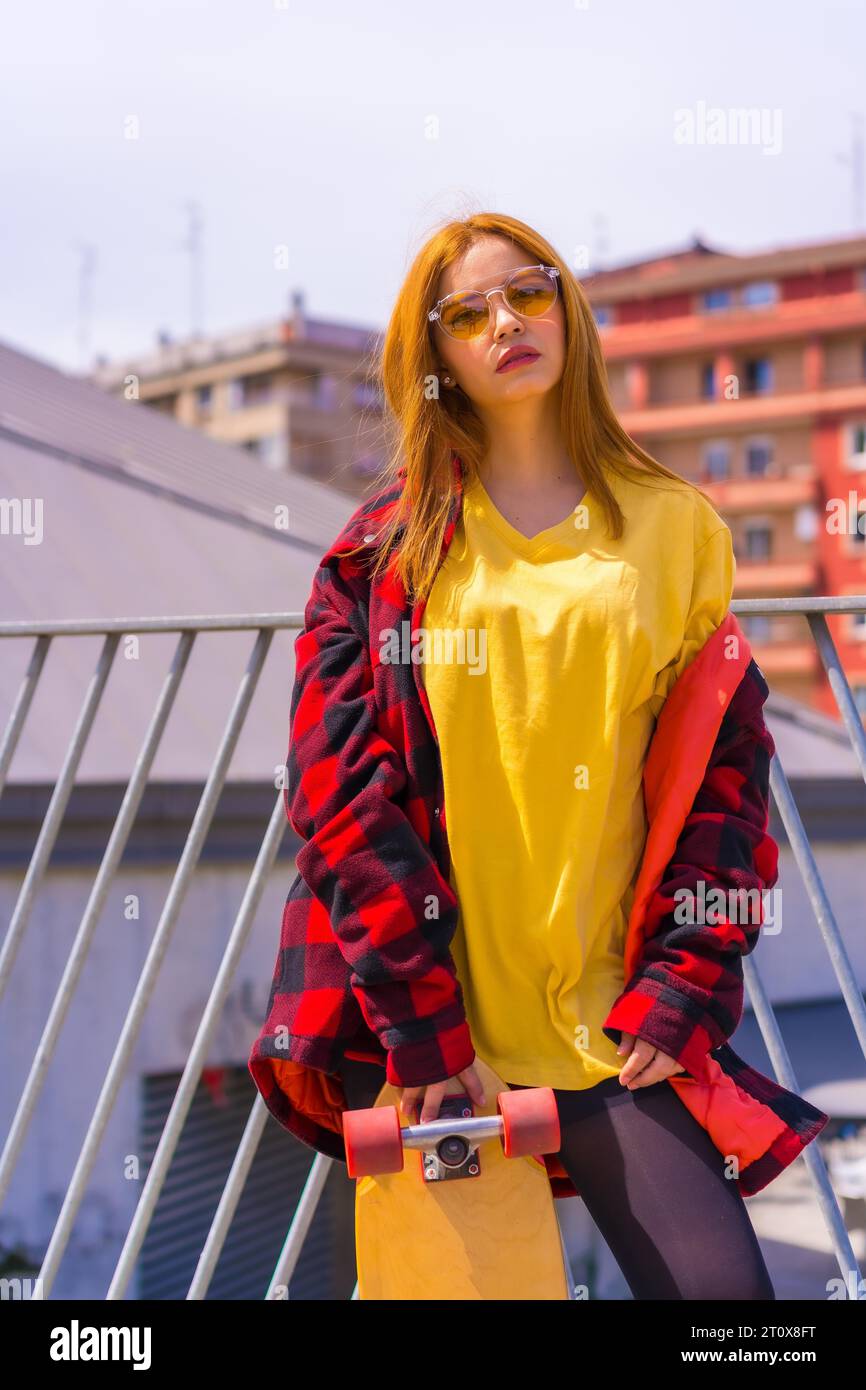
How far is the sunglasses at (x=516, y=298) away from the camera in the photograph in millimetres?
1932

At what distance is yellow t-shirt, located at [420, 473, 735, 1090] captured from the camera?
1.80 meters

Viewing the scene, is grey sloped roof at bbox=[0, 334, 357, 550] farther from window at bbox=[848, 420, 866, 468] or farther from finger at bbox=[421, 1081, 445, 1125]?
window at bbox=[848, 420, 866, 468]

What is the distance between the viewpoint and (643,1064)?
5.82 feet

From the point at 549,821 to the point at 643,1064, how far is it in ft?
1.02

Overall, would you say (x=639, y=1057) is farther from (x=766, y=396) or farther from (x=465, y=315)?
(x=766, y=396)

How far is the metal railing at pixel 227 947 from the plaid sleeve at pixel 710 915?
317mm

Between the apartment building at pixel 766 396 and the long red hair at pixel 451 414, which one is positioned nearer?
the long red hair at pixel 451 414

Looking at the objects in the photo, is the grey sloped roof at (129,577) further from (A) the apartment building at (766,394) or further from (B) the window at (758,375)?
(B) the window at (758,375)

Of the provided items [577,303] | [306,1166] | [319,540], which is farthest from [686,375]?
[577,303]

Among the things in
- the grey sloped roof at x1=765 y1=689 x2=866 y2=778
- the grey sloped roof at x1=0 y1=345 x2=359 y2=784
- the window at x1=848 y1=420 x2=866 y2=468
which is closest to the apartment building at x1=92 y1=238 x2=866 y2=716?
the window at x1=848 y1=420 x2=866 y2=468

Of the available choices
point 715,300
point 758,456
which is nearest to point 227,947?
point 758,456

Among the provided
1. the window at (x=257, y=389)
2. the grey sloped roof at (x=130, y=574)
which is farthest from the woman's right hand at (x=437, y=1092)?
the window at (x=257, y=389)
